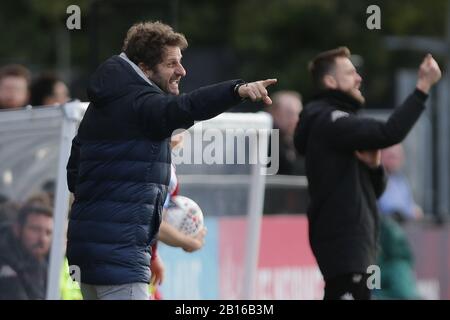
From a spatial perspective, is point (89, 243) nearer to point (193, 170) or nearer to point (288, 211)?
point (193, 170)

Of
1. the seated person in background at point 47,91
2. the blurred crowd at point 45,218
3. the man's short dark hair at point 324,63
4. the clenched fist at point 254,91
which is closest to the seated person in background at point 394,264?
the blurred crowd at point 45,218

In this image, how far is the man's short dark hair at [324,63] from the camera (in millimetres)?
8406

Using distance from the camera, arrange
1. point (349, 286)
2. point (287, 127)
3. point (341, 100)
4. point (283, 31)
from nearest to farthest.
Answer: point (349, 286), point (341, 100), point (287, 127), point (283, 31)

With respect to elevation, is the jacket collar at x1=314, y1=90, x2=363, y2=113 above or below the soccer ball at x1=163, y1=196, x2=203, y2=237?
above

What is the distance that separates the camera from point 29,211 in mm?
8961

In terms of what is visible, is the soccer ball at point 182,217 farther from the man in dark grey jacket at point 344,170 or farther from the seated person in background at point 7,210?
the seated person in background at point 7,210

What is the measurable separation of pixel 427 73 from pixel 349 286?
1.32m

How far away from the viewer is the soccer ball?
25.2ft

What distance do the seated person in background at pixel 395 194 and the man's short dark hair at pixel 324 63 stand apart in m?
5.37

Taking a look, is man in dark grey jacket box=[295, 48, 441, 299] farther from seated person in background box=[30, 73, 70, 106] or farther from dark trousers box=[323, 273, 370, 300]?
seated person in background box=[30, 73, 70, 106]

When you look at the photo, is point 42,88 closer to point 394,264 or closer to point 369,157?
point 369,157

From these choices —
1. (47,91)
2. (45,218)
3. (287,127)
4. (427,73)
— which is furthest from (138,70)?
(287,127)

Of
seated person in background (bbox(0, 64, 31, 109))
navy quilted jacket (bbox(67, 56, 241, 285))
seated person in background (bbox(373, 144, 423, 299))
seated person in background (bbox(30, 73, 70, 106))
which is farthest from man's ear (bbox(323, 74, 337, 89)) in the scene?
seated person in background (bbox(373, 144, 423, 299))

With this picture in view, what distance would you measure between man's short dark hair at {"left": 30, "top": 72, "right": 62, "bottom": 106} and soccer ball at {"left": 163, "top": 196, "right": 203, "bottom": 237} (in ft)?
10.7
